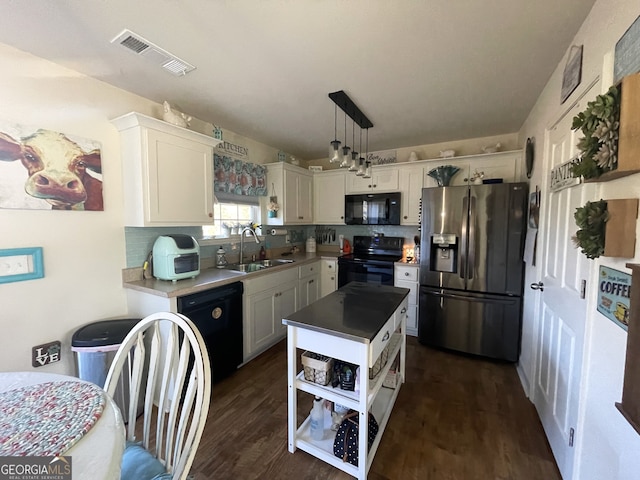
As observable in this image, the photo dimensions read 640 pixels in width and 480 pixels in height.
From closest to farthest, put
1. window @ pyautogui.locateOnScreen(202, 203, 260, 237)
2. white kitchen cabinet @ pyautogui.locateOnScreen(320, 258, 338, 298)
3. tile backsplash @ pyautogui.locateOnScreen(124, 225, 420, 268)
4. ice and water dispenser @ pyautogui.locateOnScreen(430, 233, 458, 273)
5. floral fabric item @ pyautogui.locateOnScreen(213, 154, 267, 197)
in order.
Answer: tile backsplash @ pyautogui.locateOnScreen(124, 225, 420, 268), ice and water dispenser @ pyautogui.locateOnScreen(430, 233, 458, 273), floral fabric item @ pyautogui.locateOnScreen(213, 154, 267, 197), window @ pyautogui.locateOnScreen(202, 203, 260, 237), white kitchen cabinet @ pyautogui.locateOnScreen(320, 258, 338, 298)

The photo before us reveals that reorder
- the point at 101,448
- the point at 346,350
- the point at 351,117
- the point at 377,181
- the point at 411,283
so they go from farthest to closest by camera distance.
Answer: the point at 377,181 < the point at 411,283 < the point at 351,117 < the point at 346,350 < the point at 101,448

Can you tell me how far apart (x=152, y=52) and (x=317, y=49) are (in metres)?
0.98

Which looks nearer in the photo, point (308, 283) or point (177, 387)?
point (177, 387)

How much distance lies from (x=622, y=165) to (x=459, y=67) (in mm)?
1330

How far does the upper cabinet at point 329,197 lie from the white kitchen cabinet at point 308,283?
709 millimetres

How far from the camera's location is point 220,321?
2240mm

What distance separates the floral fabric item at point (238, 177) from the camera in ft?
9.27

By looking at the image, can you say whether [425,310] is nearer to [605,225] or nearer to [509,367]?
[509,367]

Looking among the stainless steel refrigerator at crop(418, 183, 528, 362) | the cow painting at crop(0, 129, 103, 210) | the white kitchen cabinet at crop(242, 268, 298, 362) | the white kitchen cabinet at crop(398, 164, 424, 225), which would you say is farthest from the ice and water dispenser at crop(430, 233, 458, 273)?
the cow painting at crop(0, 129, 103, 210)

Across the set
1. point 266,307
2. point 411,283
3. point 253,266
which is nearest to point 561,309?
point 411,283

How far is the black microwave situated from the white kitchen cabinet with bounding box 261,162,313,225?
605 millimetres

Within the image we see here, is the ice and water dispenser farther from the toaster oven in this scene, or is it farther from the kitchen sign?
the toaster oven

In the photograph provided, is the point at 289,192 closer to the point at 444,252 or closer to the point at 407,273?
the point at 407,273

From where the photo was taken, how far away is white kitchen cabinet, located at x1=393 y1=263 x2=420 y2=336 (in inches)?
124
